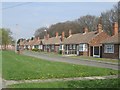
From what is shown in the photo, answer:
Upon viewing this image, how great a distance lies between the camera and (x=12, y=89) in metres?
12.4

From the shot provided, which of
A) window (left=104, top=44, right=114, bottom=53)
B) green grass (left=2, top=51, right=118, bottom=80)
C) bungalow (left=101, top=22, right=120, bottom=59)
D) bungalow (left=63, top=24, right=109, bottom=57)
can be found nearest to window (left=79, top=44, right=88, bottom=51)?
bungalow (left=63, top=24, right=109, bottom=57)

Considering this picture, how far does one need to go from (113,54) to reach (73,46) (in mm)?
20836

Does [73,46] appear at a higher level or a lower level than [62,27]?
lower

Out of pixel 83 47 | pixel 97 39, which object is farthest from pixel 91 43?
pixel 83 47

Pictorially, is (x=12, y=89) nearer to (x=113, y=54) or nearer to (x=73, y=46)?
(x=113, y=54)

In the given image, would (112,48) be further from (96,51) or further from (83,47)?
(83,47)

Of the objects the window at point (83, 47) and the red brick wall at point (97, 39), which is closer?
the red brick wall at point (97, 39)

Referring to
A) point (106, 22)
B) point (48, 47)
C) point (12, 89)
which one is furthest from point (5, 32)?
point (12, 89)

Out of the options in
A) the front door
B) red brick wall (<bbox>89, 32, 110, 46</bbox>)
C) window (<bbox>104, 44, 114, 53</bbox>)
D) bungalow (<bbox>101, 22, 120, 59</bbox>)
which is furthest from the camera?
red brick wall (<bbox>89, 32, 110, 46</bbox>)

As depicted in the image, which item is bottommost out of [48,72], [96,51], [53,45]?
[48,72]

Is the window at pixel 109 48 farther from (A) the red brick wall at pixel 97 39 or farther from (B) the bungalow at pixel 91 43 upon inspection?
(A) the red brick wall at pixel 97 39

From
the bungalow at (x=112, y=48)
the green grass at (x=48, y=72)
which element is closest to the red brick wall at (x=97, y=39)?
the bungalow at (x=112, y=48)

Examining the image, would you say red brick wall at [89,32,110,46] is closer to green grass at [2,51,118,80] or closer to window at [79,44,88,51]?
window at [79,44,88,51]

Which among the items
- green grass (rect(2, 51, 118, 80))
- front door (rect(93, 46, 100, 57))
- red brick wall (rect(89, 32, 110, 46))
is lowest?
green grass (rect(2, 51, 118, 80))
